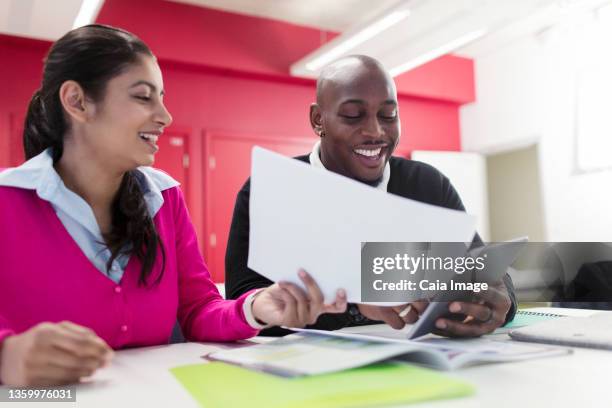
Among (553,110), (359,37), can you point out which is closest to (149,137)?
(359,37)

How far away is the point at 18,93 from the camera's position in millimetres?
4281

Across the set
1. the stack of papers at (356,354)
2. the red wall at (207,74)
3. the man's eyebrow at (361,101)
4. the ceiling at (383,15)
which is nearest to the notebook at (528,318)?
the stack of papers at (356,354)

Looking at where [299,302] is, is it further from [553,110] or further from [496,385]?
[553,110]

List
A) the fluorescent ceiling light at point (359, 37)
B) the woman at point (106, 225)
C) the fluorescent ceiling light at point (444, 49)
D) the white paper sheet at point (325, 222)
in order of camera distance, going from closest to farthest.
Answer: the white paper sheet at point (325, 222) < the woman at point (106, 225) < the fluorescent ceiling light at point (359, 37) < the fluorescent ceiling light at point (444, 49)

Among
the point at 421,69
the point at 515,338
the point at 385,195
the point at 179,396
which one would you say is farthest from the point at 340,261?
the point at 421,69

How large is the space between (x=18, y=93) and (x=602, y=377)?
4544mm

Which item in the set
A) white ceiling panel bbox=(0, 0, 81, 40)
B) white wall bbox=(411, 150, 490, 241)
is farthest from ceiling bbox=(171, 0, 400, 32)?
white wall bbox=(411, 150, 490, 241)

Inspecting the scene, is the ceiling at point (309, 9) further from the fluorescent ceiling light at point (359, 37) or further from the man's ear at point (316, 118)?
the man's ear at point (316, 118)

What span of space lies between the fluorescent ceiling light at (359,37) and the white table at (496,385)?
3.48 meters

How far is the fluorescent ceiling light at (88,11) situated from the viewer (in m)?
3.58

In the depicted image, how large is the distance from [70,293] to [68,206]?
18cm

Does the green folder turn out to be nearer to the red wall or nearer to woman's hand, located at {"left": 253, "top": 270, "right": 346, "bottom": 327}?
woman's hand, located at {"left": 253, "top": 270, "right": 346, "bottom": 327}

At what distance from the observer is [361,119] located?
1.49 meters

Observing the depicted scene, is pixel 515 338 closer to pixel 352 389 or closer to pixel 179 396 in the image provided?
pixel 352 389
